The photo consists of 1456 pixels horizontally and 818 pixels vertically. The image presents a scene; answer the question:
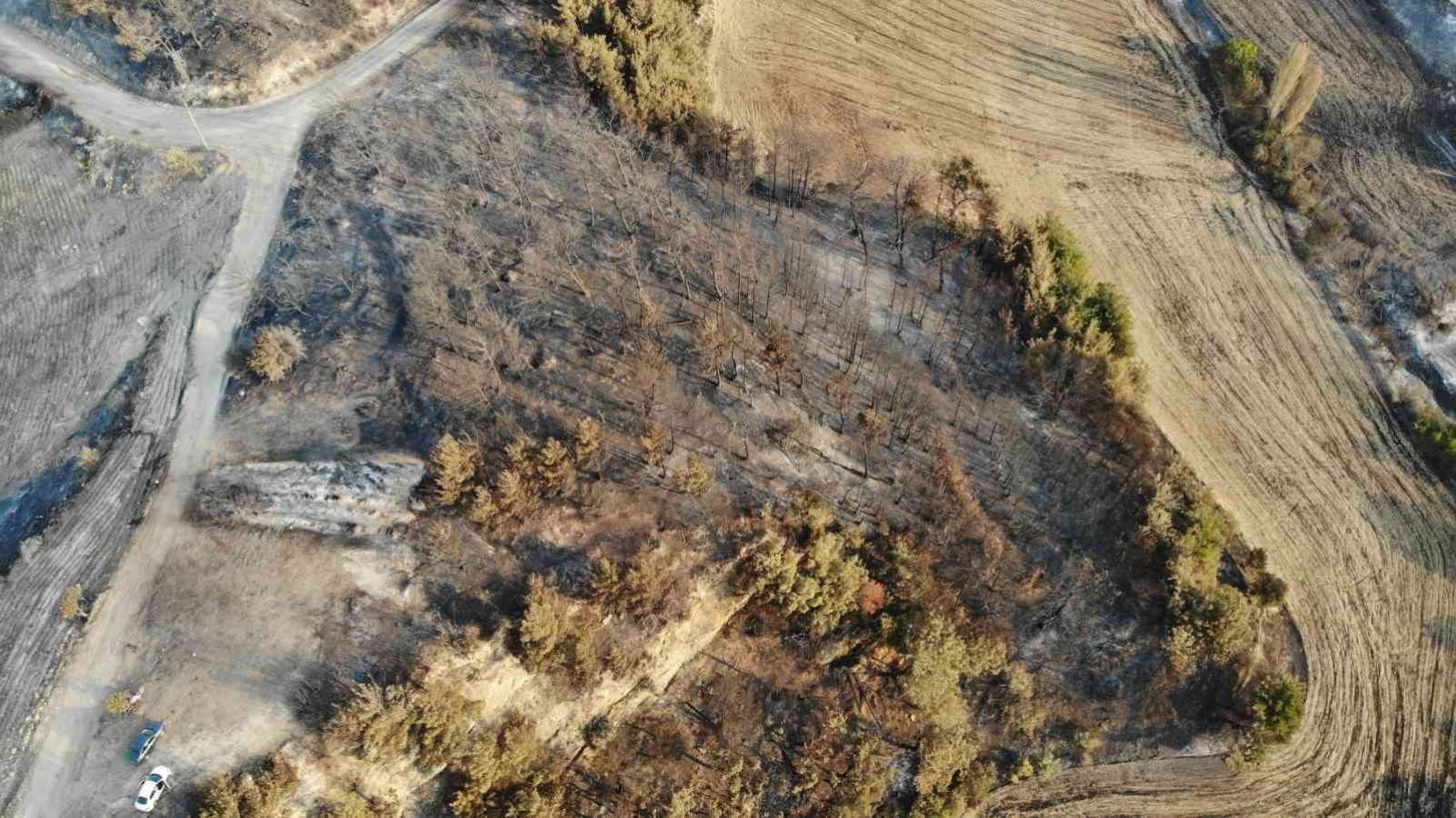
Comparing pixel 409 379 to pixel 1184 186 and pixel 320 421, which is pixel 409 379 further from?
pixel 1184 186

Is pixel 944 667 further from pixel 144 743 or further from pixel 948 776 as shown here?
pixel 144 743

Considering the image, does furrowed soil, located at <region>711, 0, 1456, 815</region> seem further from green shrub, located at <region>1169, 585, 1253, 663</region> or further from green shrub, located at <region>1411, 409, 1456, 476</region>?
green shrub, located at <region>1169, 585, 1253, 663</region>

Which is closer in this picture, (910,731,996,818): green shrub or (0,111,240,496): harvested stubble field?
(910,731,996,818): green shrub

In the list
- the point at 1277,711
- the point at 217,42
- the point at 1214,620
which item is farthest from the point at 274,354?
the point at 1277,711

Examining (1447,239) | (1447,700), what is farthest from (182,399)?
(1447,239)

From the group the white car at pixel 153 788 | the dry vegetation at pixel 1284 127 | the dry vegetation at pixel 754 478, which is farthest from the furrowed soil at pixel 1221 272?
the white car at pixel 153 788

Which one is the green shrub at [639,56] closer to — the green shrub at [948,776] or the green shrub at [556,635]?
the green shrub at [556,635]

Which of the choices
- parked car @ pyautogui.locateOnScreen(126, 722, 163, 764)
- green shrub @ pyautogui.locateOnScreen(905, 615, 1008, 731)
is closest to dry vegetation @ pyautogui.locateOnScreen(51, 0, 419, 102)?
parked car @ pyautogui.locateOnScreen(126, 722, 163, 764)
